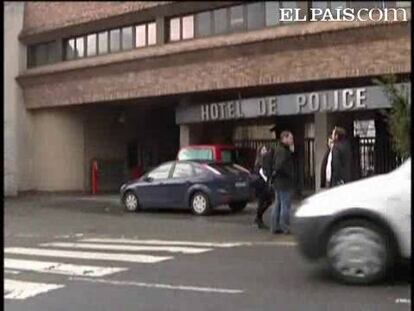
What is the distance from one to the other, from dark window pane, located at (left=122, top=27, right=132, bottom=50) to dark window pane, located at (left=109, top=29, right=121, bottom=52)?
7.1 inches

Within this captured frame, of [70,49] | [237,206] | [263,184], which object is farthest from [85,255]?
[70,49]

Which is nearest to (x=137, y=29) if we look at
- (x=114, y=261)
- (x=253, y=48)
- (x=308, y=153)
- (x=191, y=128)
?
(x=191, y=128)

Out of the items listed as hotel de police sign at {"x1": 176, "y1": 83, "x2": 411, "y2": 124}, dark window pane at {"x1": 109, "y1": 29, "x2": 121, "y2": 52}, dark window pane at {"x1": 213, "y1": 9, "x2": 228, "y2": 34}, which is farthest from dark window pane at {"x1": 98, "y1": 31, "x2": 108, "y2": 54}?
A: dark window pane at {"x1": 213, "y1": 9, "x2": 228, "y2": 34}

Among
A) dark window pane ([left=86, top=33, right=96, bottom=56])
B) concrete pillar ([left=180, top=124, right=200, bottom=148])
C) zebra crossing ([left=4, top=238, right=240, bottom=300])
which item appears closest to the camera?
zebra crossing ([left=4, top=238, right=240, bottom=300])

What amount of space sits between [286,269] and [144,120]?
21658 mm

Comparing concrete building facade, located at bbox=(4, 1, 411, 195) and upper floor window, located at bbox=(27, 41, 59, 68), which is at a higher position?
upper floor window, located at bbox=(27, 41, 59, 68)

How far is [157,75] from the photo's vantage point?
22672mm

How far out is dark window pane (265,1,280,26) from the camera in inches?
779

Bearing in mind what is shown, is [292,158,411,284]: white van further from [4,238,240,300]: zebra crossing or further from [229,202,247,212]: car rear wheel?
[229,202,247,212]: car rear wheel

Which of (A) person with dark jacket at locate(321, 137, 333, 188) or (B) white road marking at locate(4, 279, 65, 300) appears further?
(A) person with dark jacket at locate(321, 137, 333, 188)

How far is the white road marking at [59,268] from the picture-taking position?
860 cm

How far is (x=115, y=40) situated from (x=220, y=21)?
455 cm

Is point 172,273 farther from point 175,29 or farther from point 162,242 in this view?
point 175,29

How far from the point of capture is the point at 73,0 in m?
23.8
